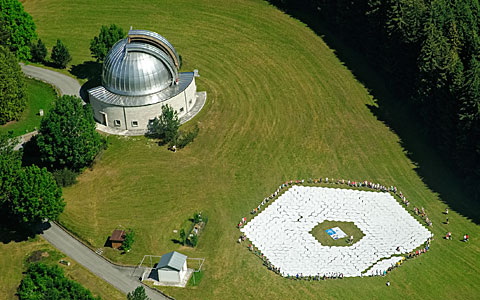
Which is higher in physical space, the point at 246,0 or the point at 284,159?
the point at 246,0

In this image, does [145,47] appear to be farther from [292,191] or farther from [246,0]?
[246,0]

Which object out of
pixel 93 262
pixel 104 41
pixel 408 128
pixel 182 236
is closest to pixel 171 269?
pixel 182 236

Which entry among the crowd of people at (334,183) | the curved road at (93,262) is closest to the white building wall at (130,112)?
the curved road at (93,262)

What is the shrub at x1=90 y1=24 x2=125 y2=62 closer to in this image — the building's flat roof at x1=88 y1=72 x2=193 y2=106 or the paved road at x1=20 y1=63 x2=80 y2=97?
the paved road at x1=20 y1=63 x2=80 y2=97

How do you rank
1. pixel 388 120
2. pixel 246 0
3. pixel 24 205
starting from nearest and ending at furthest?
pixel 24 205 → pixel 388 120 → pixel 246 0

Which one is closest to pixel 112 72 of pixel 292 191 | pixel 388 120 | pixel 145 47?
pixel 145 47

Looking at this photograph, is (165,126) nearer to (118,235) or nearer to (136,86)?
(136,86)

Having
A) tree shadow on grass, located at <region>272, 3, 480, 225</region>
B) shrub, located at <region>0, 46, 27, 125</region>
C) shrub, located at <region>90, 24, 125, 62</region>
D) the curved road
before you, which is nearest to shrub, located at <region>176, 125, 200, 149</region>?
shrub, located at <region>90, 24, 125, 62</region>
